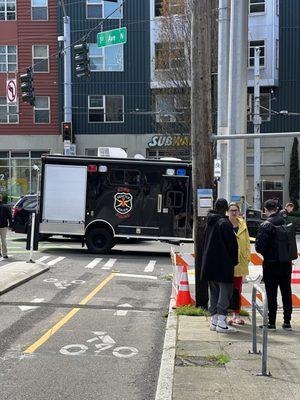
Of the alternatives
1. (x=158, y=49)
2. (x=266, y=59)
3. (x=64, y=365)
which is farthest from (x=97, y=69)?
(x=64, y=365)

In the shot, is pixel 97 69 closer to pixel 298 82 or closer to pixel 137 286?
pixel 298 82

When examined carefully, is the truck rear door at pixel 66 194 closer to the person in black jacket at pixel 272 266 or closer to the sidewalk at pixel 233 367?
the sidewalk at pixel 233 367

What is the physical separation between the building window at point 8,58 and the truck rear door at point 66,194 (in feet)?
67.6

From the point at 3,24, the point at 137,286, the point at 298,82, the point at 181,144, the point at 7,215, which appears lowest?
the point at 137,286

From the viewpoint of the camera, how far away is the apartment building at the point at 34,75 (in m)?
35.6

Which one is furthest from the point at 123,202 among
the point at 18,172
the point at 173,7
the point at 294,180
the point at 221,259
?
the point at 18,172

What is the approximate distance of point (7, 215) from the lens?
1599 cm

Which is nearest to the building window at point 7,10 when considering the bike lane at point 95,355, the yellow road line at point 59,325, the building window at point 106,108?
the building window at point 106,108

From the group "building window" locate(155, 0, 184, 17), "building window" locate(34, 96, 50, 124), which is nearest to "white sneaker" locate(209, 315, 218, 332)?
"building window" locate(155, 0, 184, 17)

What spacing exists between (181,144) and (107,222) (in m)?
14.7

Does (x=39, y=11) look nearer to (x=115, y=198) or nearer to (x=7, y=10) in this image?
(x=7, y=10)

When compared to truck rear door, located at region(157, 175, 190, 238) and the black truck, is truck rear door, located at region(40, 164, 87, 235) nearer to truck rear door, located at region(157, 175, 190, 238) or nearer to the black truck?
the black truck

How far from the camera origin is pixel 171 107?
104 ft

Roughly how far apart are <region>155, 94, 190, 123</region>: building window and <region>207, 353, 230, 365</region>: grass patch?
921 inches
